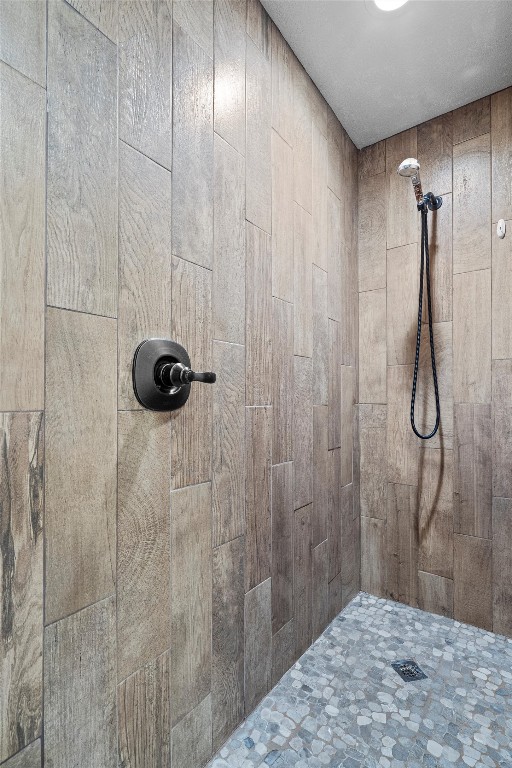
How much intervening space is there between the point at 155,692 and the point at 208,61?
5.16 ft

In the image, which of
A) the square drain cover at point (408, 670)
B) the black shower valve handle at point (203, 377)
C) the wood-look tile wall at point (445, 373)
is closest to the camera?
the black shower valve handle at point (203, 377)

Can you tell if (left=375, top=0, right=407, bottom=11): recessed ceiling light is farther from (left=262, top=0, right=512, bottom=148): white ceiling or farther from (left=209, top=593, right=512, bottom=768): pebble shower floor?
(left=209, top=593, right=512, bottom=768): pebble shower floor

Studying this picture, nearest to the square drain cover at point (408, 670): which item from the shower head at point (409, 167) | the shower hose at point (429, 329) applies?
the shower hose at point (429, 329)

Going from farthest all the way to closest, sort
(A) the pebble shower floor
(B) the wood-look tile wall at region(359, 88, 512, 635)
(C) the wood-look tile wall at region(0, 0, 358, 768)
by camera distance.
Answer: (B) the wood-look tile wall at region(359, 88, 512, 635) < (A) the pebble shower floor < (C) the wood-look tile wall at region(0, 0, 358, 768)

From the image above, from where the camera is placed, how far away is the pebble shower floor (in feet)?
3.62

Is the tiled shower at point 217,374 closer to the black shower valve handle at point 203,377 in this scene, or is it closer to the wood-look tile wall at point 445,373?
the wood-look tile wall at point 445,373

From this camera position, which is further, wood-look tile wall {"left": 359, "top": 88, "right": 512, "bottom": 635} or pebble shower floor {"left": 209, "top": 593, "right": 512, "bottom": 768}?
wood-look tile wall {"left": 359, "top": 88, "right": 512, "bottom": 635}

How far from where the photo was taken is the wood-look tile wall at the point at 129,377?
70 cm

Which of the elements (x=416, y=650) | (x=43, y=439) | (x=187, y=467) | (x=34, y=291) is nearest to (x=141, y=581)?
(x=187, y=467)

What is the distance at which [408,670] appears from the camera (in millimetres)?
1436

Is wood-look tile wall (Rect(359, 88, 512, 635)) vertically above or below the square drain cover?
above

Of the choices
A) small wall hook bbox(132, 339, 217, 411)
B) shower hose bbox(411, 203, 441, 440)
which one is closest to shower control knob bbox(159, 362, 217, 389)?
small wall hook bbox(132, 339, 217, 411)

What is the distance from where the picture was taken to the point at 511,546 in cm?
166

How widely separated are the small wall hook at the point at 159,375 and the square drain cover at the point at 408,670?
49.7 inches
